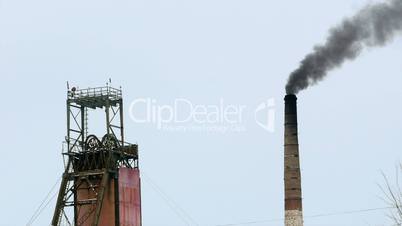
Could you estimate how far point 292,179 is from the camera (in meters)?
65.2

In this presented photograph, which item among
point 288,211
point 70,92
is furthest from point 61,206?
point 288,211

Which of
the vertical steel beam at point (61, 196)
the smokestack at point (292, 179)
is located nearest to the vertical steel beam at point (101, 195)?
the vertical steel beam at point (61, 196)

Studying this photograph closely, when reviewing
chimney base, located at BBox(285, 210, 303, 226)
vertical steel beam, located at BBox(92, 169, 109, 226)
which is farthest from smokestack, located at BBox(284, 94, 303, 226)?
vertical steel beam, located at BBox(92, 169, 109, 226)

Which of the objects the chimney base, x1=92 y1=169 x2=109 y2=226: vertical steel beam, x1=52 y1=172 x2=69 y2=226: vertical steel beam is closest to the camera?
the chimney base

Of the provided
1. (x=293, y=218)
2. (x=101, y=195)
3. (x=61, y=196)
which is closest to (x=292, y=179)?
(x=293, y=218)

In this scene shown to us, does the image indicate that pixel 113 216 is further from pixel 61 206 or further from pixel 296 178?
pixel 296 178

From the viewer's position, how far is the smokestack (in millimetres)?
64750

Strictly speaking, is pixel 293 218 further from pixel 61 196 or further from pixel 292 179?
pixel 61 196

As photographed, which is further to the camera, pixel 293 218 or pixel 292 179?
pixel 292 179

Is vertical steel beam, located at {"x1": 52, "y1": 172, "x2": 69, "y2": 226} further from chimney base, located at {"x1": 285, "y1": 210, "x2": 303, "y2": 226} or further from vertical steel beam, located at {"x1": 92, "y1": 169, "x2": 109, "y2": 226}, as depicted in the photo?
chimney base, located at {"x1": 285, "y1": 210, "x2": 303, "y2": 226}

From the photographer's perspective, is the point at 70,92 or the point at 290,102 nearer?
the point at 290,102

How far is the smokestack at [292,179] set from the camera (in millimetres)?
64750

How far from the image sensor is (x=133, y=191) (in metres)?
73.3

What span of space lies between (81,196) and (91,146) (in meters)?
3.49
